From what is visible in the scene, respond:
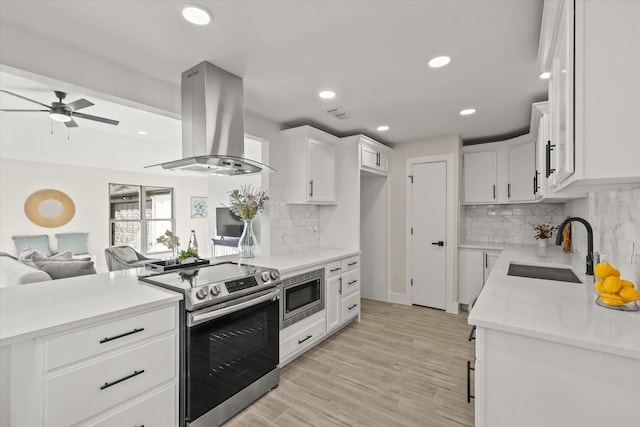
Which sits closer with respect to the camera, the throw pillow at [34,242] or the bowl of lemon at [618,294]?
the bowl of lemon at [618,294]

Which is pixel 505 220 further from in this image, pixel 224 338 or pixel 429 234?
pixel 224 338

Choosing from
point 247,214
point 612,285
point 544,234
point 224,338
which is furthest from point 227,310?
point 544,234

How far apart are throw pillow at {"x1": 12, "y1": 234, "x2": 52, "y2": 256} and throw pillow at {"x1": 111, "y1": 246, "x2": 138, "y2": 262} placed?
2.03m

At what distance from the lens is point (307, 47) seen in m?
1.91

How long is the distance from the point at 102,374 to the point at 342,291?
7.64ft

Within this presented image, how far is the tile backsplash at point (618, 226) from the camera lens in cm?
144

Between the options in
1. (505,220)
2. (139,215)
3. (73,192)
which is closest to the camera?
(505,220)

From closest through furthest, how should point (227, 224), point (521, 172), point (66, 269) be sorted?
point (66, 269) < point (521, 172) < point (227, 224)

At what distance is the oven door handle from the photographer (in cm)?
172

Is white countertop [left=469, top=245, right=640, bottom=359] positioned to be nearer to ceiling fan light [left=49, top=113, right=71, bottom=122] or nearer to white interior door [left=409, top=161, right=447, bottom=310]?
white interior door [left=409, top=161, right=447, bottom=310]

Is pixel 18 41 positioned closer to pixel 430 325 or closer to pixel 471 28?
pixel 471 28

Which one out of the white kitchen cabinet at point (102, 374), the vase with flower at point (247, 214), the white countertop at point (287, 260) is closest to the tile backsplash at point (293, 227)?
the white countertop at point (287, 260)

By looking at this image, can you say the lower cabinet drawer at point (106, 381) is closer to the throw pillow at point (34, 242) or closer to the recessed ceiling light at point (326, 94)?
the recessed ceiling light at point (326, 94)

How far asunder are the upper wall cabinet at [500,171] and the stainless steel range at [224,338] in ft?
11.1
